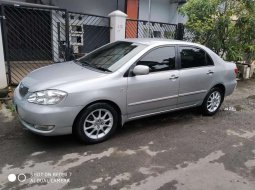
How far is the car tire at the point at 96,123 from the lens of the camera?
395cm

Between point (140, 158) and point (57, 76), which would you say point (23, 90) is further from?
point (140, 158)

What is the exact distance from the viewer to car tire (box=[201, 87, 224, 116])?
5613mm

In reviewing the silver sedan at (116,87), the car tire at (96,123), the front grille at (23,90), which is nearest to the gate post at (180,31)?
the silver sedan at (116,87)

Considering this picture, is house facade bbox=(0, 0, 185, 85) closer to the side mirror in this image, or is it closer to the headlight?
the side mirror

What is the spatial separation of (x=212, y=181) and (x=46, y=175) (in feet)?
6.62

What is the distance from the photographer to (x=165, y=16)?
13.0 m

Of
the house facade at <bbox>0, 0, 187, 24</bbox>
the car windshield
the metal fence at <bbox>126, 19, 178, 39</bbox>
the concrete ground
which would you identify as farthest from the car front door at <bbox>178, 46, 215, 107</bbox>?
the house facade at <bbox>0, 0, 187, 24</bbox>

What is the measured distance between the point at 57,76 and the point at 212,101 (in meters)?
3.24

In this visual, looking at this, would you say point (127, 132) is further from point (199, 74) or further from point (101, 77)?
point (199, 74)

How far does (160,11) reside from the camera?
12.8 m

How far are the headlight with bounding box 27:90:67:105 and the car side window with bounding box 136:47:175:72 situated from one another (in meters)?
1.39

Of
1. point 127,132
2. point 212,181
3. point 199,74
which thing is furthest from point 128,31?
point 212,181

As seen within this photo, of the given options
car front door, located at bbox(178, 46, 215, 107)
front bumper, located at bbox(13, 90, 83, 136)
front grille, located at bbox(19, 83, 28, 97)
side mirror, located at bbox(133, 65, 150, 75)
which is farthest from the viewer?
car front door, located at bbox(178, 46, 215, 107)

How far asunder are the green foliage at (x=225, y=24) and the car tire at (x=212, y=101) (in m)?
3.57
